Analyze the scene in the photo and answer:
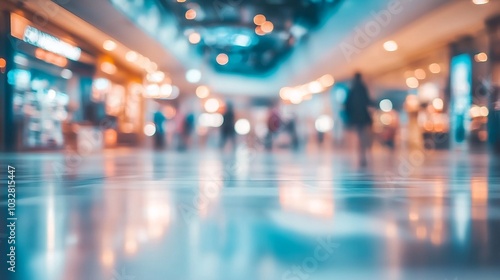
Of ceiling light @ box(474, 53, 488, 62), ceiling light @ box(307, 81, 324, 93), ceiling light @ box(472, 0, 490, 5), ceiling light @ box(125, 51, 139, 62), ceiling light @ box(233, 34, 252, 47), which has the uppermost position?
ceiling light @ box(233, 34, 252, 47)

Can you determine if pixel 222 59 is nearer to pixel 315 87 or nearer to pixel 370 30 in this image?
pixel 315 87

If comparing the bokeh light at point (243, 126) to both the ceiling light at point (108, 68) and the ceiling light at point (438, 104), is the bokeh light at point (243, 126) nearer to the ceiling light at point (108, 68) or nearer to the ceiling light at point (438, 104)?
the ceiling light at point (108, 68)

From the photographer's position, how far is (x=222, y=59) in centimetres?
3294

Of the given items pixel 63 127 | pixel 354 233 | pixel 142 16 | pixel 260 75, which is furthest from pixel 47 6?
pixel 260 75

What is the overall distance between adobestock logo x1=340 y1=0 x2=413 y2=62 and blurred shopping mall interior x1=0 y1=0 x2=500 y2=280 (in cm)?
13

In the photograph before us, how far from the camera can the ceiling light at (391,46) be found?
56.5 feet

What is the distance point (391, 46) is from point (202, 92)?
20.7m

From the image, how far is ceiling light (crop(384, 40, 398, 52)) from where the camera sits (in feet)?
56.5

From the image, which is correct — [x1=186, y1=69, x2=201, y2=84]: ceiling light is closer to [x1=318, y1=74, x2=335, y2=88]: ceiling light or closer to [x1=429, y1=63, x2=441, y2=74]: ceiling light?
[x1=318, y1=74, x2=335, y2=88]: ceiling light

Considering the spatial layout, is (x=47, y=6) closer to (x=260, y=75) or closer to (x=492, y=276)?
(x=492, y=276)

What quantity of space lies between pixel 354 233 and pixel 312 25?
60.1 feet

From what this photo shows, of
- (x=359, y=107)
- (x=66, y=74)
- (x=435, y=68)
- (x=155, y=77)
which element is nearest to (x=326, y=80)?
(x=435, y=68)

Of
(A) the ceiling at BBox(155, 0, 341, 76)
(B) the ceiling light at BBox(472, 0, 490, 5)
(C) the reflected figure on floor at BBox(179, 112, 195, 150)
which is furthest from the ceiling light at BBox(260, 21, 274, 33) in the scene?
(B) the ceiling light at BBox(472, 0, 490, 5)

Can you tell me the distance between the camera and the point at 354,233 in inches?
104
